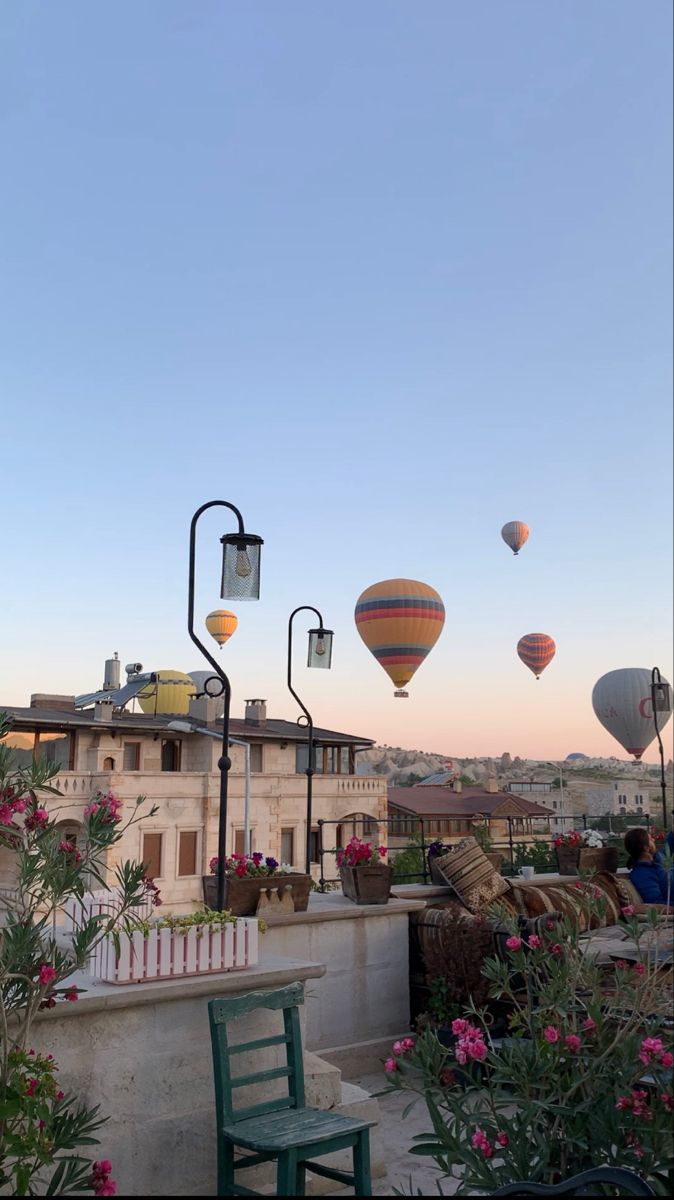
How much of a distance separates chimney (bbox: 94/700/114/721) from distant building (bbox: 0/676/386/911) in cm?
5

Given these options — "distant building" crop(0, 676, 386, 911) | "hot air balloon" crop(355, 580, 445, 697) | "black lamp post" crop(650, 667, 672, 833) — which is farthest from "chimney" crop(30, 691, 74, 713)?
"black lamp post" crop(650, 667, 672, 833)

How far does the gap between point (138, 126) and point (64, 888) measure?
42.7 ft

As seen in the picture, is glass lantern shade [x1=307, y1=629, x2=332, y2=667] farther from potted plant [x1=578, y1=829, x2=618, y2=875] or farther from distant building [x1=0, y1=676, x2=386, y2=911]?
distant building [x1=0, y1=676, x2=386, y2=911]

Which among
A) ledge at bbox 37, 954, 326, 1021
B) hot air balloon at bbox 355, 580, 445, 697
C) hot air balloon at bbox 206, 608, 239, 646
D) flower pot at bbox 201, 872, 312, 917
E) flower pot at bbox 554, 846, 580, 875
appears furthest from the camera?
hot air balloon at bbox 206, 608, 239, 646

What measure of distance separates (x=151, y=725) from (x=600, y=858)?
32.7 m

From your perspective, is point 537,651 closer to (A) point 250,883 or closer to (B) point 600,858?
(B) point 600,858

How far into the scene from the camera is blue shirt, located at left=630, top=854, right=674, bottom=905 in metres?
7.90

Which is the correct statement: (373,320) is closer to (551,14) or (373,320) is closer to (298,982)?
(551,14)

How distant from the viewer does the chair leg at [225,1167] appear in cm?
481

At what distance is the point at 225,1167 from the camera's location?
4844mm

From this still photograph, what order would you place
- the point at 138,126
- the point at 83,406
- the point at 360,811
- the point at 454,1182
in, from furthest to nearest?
the point at 360,811 < the point at 83,406 < the point at 138,126 < the point at 454,1182

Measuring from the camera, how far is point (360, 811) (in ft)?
148

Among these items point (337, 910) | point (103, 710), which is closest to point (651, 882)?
point (337, 910)

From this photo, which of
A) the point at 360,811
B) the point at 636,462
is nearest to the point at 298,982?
the point at 636,462
